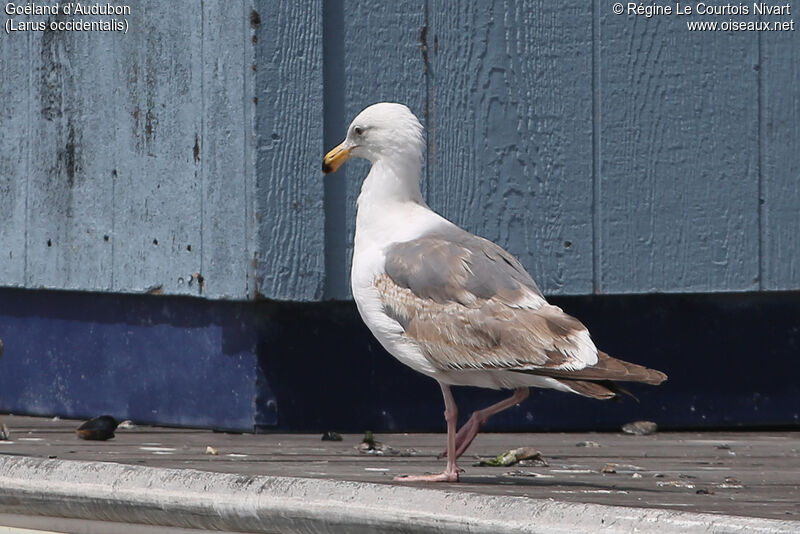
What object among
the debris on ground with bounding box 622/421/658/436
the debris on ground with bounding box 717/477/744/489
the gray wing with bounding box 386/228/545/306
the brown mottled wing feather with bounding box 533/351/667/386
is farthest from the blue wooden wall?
the brown mottled wing feather with bounding box 533/351/667/386

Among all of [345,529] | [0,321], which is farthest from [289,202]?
[345,529]

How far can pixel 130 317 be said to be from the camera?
6492 millimetres

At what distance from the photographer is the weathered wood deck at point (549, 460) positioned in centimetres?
435

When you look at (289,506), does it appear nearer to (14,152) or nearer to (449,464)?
(449,464)

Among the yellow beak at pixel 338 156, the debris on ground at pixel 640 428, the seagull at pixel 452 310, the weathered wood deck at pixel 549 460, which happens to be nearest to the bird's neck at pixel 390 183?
the seagull at pixel 452 310

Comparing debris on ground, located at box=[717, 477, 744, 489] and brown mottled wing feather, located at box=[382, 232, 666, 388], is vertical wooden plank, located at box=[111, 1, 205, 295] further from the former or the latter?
debris on ground, located at box=[717, 477, 744, 489]

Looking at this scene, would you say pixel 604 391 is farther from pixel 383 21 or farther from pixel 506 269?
pixel 383 21

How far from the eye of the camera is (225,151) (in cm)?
608

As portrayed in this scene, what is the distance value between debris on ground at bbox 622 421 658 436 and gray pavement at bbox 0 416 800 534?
28 centimetres

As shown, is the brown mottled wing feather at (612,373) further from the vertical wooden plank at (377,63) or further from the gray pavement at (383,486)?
the vertical wooden plank at (377,63)

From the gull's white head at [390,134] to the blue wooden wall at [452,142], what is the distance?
2.83 feet

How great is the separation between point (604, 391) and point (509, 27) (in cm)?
232

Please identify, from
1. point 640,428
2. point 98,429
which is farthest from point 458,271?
point 640,428

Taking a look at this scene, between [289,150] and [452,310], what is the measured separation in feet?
5.17
